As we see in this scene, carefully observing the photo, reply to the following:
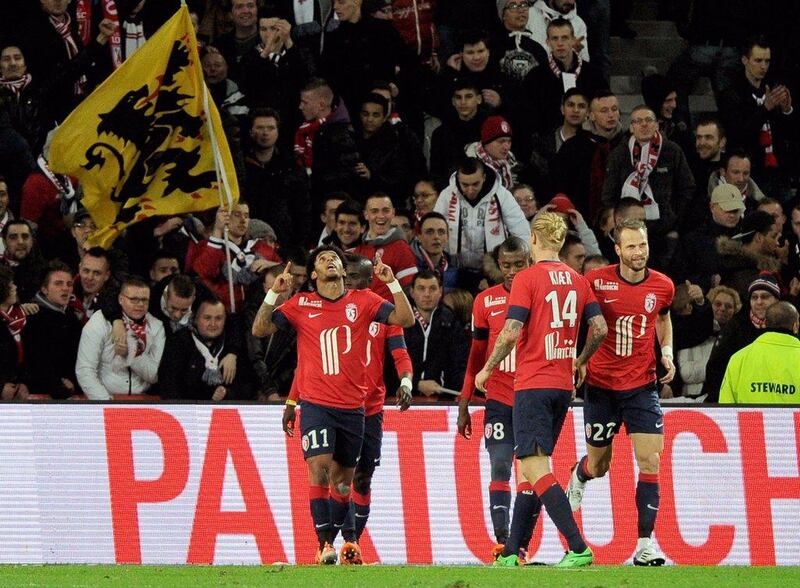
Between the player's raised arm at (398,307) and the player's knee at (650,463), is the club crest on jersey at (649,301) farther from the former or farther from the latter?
the player's raised arm at (398,307)

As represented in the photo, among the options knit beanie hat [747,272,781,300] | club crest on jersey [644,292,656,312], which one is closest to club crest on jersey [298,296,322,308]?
club crest on jersey [644,292,656,312]

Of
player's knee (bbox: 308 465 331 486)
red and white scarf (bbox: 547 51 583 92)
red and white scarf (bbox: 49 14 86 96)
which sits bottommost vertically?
player's knee (bbox: 308 465 331 486)

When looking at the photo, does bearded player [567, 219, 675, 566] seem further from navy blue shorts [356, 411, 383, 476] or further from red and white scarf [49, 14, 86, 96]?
red and white scarf [49, 14, 86, 96]

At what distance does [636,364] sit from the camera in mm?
11828

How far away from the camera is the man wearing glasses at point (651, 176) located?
55.9 ft

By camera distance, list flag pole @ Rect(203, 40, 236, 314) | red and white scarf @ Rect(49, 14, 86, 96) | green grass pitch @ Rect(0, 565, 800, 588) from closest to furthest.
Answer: green grass pitch @ Rect(0, 565, 800, 588), flag pole @ Rect(203, 40, 236, 314), red and white scarf @ Rect(49, 14, 86, 96)

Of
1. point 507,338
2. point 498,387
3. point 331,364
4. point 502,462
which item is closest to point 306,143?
point 498,387

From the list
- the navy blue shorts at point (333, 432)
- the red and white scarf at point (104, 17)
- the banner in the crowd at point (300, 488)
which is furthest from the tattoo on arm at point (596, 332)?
the red and white scarf at point (104, 17)

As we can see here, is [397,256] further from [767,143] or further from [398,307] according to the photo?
[767,143]

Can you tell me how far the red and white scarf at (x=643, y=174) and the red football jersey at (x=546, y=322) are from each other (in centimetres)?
633

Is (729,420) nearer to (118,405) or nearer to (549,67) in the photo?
(118,405)

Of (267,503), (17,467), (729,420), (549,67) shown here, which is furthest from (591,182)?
(17,467)

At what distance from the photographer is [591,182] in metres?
17.5

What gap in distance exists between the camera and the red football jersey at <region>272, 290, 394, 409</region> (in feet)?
39.0
